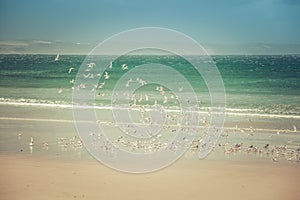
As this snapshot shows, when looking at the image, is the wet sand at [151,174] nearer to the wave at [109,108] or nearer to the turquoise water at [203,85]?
the wave at [109,108]

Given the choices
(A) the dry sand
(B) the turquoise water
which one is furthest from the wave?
(A) the dry sand

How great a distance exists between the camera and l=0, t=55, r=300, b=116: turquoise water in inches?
592

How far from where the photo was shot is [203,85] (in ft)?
67.4

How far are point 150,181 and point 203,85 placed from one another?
14381mm

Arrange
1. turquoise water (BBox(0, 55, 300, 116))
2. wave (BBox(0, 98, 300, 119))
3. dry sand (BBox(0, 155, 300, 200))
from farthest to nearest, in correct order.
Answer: turquoise water (BBox(0, 55, 300, 116)), wave (BBox(0, 98, 300, 119)), dry sand (BBox(0, 155, 300, 200))

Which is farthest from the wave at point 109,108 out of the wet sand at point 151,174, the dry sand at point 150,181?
the dry sand at point 150,181

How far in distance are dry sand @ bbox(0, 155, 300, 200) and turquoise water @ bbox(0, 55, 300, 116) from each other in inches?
234

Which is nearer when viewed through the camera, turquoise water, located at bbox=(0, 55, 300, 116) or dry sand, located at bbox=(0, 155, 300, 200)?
dry sand, located at bbox=(0, 155, 300, 200)

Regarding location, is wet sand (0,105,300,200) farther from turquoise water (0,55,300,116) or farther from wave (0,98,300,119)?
turquoise water (0,55,300,116)

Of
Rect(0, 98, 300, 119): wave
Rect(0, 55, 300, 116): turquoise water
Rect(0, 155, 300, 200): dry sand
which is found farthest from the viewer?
Rect(0, 55, 300, 116): turquoise water

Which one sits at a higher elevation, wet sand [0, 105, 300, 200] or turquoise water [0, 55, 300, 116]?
turquoise water [0, 55, 300, 116]

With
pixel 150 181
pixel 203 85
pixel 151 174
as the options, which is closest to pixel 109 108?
pixel 151 174

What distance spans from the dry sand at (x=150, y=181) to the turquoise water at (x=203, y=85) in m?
5.95

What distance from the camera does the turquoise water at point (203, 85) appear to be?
1505 centimetres
